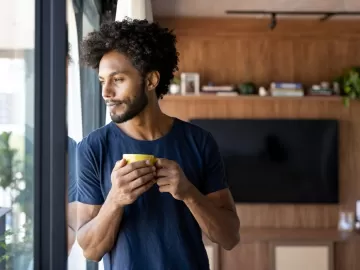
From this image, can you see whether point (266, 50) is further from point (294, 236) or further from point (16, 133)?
point (16, 133)

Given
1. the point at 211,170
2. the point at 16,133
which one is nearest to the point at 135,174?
the point at 211,170

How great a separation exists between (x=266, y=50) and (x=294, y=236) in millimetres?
1625

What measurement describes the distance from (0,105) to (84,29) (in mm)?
1182

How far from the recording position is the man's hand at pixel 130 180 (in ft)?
3.19

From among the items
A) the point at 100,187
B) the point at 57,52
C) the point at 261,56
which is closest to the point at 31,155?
the point at 57,52

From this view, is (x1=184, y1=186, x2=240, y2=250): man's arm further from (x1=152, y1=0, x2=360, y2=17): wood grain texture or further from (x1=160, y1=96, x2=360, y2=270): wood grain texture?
(x1=160, y1=96, x2=360, y2=270): wood grain texture

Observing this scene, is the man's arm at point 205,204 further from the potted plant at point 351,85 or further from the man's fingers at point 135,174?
the potted plant at point 351,85

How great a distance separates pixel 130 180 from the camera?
3.20ft

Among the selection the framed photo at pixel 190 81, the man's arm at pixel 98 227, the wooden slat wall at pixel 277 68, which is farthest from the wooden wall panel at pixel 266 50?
Result: the man's arm at pixel 98 227

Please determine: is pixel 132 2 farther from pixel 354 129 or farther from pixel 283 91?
pixel 354 129

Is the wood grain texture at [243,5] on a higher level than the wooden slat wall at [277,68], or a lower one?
higher

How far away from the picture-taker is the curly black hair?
102 centimetres

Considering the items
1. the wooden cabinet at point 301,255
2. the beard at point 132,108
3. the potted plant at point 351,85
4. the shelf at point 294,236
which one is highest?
the potted plant at point 351,85

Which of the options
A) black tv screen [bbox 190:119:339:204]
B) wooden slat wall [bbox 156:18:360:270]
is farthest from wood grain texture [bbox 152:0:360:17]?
black tv screen [bbox 190:119:339:204]
